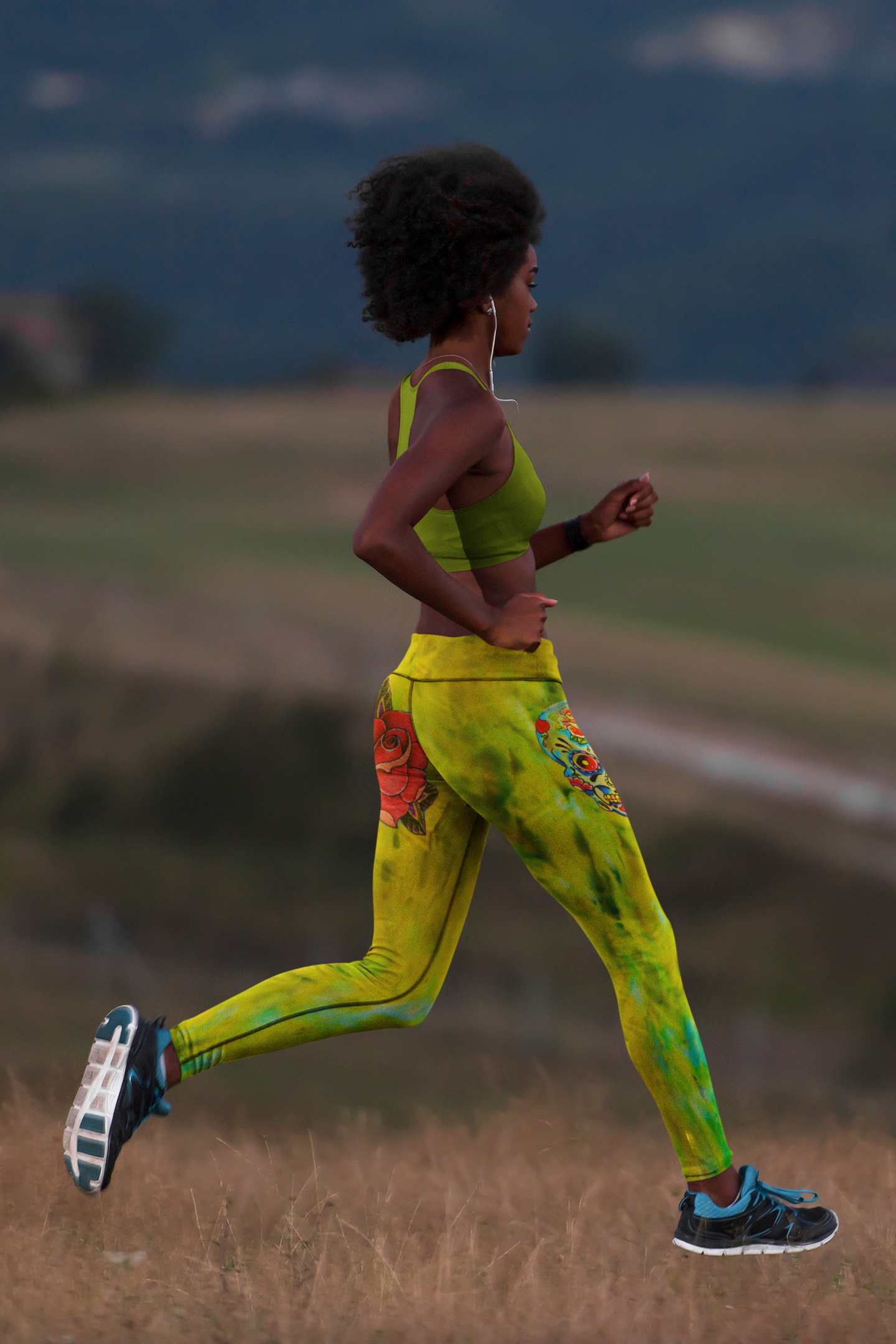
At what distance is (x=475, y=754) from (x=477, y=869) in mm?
468

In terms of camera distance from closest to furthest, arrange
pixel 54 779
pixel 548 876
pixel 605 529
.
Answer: pixel 548 876
pixel 605 529
pixel 54 779

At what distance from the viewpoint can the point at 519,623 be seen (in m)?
4.03

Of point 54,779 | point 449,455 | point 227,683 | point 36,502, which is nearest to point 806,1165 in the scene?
point 449,455

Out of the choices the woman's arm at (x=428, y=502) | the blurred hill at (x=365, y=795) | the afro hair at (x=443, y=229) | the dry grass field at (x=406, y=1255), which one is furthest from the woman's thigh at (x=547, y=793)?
the blurred hill at (x=365, y=795)

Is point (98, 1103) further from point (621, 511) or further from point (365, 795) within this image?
point (365, 795)

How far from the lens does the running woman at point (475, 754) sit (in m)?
3.98

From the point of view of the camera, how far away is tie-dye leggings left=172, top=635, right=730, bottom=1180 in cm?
407

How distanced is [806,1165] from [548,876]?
7.05 feet

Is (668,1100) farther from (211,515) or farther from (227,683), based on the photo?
(211,515)

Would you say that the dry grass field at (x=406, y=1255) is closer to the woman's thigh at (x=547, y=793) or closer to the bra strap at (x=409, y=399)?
the woman's thigh at (x=547, y=793)

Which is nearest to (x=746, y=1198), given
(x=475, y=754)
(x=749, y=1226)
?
(x=749, y=1226)

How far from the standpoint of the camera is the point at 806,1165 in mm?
5605

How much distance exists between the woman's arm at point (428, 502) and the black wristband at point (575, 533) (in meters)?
0.67

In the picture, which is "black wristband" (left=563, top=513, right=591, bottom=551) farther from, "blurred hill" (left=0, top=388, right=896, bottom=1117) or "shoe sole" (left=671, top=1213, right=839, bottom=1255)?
"blurred hill" (left=0, top=388, right=896, bottom=1117)
